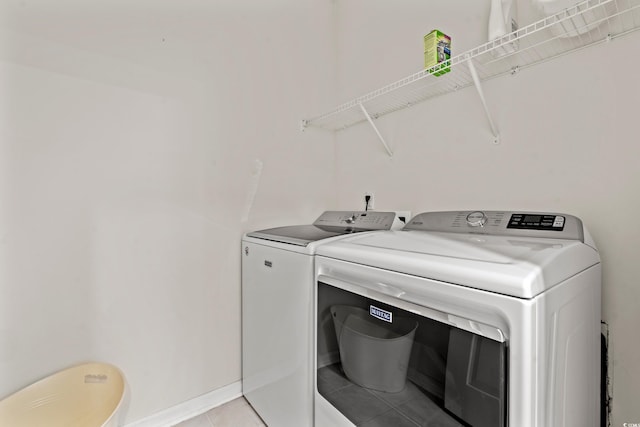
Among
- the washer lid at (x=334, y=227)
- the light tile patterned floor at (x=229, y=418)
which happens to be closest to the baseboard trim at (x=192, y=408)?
the light tile patterned floor at (x=229, y=418)

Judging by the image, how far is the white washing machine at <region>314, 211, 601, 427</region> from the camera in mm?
660

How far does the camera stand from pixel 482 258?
2.56 feet

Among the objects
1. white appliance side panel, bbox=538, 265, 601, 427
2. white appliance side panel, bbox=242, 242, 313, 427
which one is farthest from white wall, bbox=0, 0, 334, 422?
white appliance side panel, bbox=538, 265, 601, 427

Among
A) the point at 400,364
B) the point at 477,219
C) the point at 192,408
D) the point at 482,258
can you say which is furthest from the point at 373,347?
the point at 192,408

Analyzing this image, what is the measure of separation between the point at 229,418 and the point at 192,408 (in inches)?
8.4

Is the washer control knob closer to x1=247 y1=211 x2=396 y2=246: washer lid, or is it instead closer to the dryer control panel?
the dryer control panel

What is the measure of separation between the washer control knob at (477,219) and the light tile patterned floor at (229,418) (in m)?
1.44

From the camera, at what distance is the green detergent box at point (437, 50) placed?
129 cm

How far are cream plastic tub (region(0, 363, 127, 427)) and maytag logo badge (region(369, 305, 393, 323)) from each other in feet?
3.40

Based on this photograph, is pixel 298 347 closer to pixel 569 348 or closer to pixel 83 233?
pixel 569 348

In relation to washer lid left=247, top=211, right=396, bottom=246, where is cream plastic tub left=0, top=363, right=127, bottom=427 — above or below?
below

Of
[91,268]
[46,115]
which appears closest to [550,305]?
[91,268]

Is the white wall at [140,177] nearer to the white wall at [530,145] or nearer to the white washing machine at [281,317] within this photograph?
the white washing machine at [281,317]

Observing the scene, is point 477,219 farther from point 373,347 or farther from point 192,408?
point 192,408
